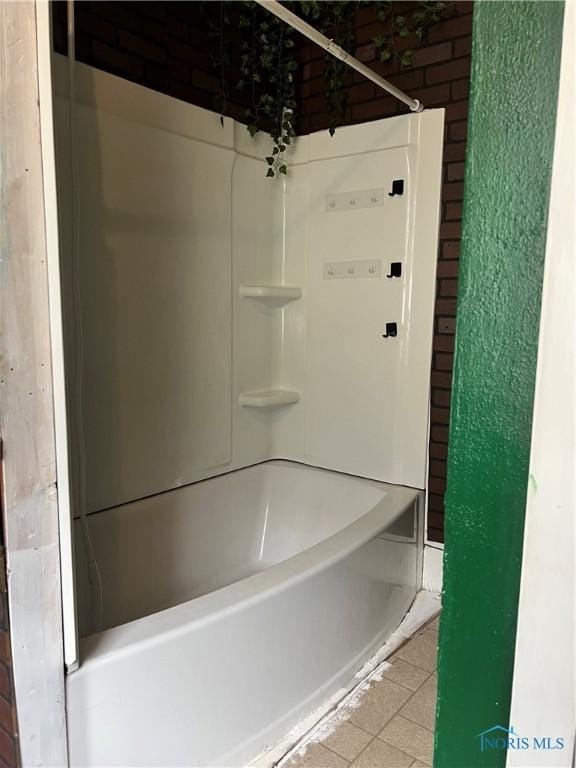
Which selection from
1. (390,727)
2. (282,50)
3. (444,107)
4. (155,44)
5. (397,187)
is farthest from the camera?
(282,50)

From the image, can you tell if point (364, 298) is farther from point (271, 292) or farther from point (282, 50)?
point (282, 50)

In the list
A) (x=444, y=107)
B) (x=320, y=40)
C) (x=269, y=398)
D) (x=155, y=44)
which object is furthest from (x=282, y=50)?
(x=269, y=398)

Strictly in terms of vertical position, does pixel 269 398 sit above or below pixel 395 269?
below

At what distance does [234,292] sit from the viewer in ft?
8.11

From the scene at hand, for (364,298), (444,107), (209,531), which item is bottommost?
(209,531)

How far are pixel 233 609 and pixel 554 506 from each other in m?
1.22

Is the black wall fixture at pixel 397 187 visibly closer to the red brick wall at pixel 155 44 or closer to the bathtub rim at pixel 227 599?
the red brick wall at pixel 155 44

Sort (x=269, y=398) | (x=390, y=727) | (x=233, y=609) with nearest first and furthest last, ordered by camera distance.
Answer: (x=233, y=609), (x=390, y=727), (x=269, y=398)

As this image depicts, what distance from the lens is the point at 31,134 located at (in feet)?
3.17

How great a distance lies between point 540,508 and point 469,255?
0.18 m

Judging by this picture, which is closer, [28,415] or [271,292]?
[28,415]

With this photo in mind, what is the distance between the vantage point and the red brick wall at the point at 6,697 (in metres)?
1.03

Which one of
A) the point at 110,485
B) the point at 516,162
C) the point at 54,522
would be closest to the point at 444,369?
the point at 110,485

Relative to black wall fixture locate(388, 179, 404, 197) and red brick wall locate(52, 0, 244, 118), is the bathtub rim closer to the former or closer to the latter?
black wall fixture locate(388, 179, 404, 197)
